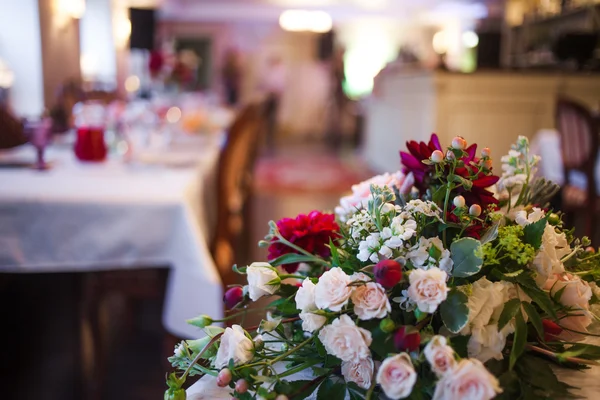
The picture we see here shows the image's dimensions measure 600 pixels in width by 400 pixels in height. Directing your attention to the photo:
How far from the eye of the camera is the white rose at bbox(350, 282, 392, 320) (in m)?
0.55

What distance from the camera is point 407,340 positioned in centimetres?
52

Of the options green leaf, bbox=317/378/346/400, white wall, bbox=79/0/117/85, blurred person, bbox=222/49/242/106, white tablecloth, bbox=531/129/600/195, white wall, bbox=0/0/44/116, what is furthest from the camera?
blurred person, bbox=222/49/242/106

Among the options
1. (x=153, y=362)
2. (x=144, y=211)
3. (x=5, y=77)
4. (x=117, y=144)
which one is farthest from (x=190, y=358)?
(x=5, y=77)

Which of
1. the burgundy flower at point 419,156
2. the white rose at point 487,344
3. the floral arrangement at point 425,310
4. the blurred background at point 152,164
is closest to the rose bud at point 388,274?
the floral arrangement at point 425,310

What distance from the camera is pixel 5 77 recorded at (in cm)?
425

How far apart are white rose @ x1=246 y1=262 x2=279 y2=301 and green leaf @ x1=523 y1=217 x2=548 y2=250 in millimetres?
283

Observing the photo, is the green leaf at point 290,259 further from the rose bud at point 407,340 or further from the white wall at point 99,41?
the white wall at point 99,41

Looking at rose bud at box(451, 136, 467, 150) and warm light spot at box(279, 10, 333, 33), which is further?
warm light spot at box(279, 10, 333, 33)

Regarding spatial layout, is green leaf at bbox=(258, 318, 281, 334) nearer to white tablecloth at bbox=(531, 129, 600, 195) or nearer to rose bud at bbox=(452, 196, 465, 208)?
rose bud at bbox=(452, 196, 465, 208)

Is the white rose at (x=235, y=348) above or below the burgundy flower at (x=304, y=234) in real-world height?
below

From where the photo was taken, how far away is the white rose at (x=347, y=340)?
0.54 m

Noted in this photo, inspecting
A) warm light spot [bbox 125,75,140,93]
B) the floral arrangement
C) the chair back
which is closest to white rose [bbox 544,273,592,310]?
the floral arrangement

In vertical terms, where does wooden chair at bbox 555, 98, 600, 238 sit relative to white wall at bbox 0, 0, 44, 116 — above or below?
below

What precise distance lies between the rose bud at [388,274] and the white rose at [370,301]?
2cm
